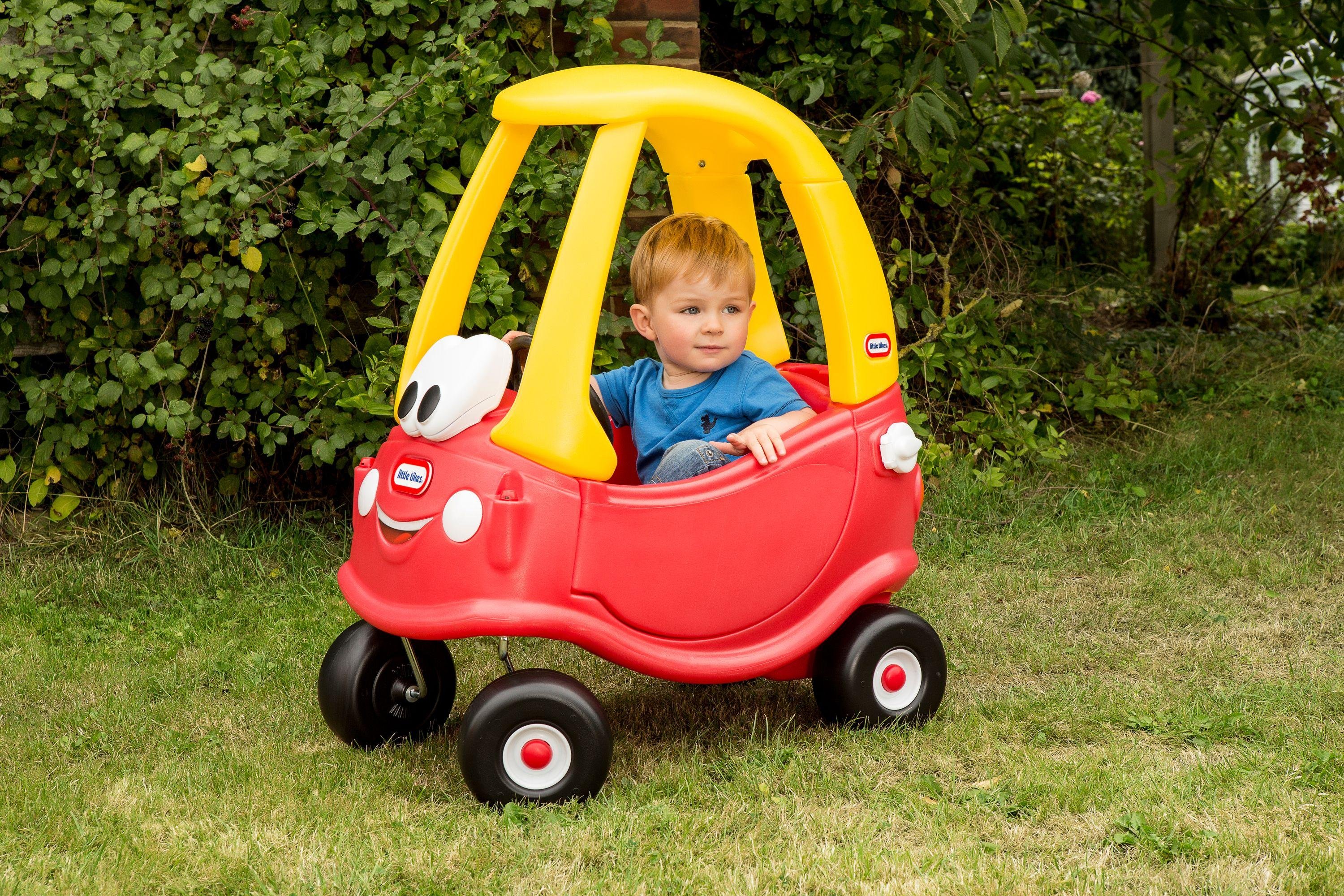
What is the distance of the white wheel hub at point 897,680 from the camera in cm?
261

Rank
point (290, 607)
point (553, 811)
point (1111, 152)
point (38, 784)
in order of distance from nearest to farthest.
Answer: point (553, 811) < point (38, 784) < point (290, 607) < point (1111, 152)

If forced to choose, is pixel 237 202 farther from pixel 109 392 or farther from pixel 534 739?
pixel 534 739

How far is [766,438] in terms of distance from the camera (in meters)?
2.47

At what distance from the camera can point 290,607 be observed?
345 cm

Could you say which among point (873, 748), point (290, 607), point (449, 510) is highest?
point (449, 510)

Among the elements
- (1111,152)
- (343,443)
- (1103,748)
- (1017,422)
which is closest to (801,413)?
(1103,748)

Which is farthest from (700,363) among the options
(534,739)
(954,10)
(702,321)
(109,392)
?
(109,392)

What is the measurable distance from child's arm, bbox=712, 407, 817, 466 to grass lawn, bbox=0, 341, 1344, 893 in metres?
0.59


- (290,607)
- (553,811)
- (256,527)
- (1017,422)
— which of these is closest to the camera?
(553,811)

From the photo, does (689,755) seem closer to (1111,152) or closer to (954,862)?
(954,862)

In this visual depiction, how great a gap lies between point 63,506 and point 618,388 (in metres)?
1.98

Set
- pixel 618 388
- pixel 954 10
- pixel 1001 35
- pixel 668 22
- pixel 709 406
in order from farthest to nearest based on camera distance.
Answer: pixel 668 22 < pixel 1001 35 < pixel 954 10 < pixel 618 388 < pixel 709 406

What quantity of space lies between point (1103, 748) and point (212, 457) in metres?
2.84

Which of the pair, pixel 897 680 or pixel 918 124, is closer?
pixel 897 680
